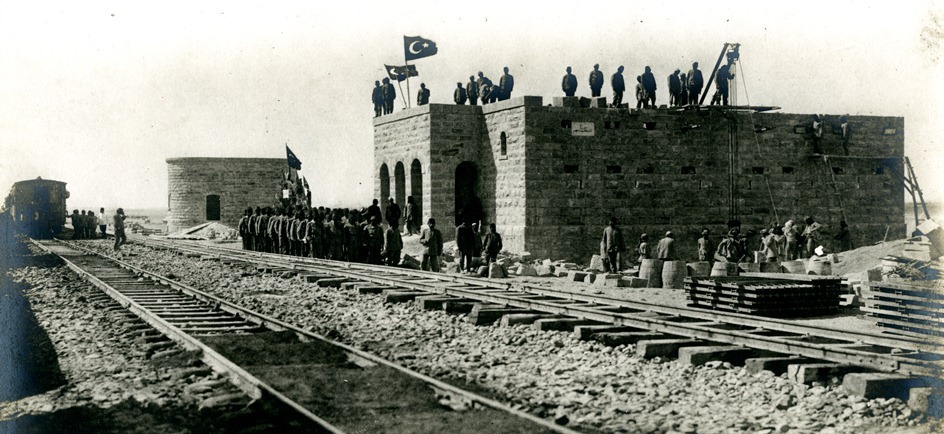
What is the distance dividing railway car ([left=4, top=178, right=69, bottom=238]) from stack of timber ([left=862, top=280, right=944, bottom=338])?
4057 cm

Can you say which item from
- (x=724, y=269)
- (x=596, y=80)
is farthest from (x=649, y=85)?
(x=724, y=269)

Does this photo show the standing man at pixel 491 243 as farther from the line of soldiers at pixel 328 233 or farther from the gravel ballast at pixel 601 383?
the gravel ballast at pixel 601 383

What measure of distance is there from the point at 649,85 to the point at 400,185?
28.5ft

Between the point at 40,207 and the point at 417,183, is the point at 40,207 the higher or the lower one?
the lower one

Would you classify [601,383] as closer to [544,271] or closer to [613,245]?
[613,245]

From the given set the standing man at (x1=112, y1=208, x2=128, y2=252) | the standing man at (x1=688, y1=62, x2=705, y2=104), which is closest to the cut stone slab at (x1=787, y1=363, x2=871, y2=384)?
the standing man at (x1=688, y1=62, x2=705, y2=104)

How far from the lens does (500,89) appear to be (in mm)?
27188

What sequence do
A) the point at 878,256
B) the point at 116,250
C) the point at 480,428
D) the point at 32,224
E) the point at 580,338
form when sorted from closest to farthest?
1. the point at 480,428
2. the point at 580,338
3. the point at 878,256
4. the point at 116,250
5. the point at 32,224

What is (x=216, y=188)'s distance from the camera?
169 ft

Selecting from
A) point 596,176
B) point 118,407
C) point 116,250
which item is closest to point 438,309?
point 118,407

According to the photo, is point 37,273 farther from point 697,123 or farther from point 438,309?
point 697,123

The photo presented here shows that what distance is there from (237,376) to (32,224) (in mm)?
42792

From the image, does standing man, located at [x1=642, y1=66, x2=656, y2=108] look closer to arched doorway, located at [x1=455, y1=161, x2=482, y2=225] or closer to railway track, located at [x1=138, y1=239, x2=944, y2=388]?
arched doorway, located at [x1=455, y1=161, x2=482, y2=225]

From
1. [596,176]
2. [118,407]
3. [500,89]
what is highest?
[500,89]
